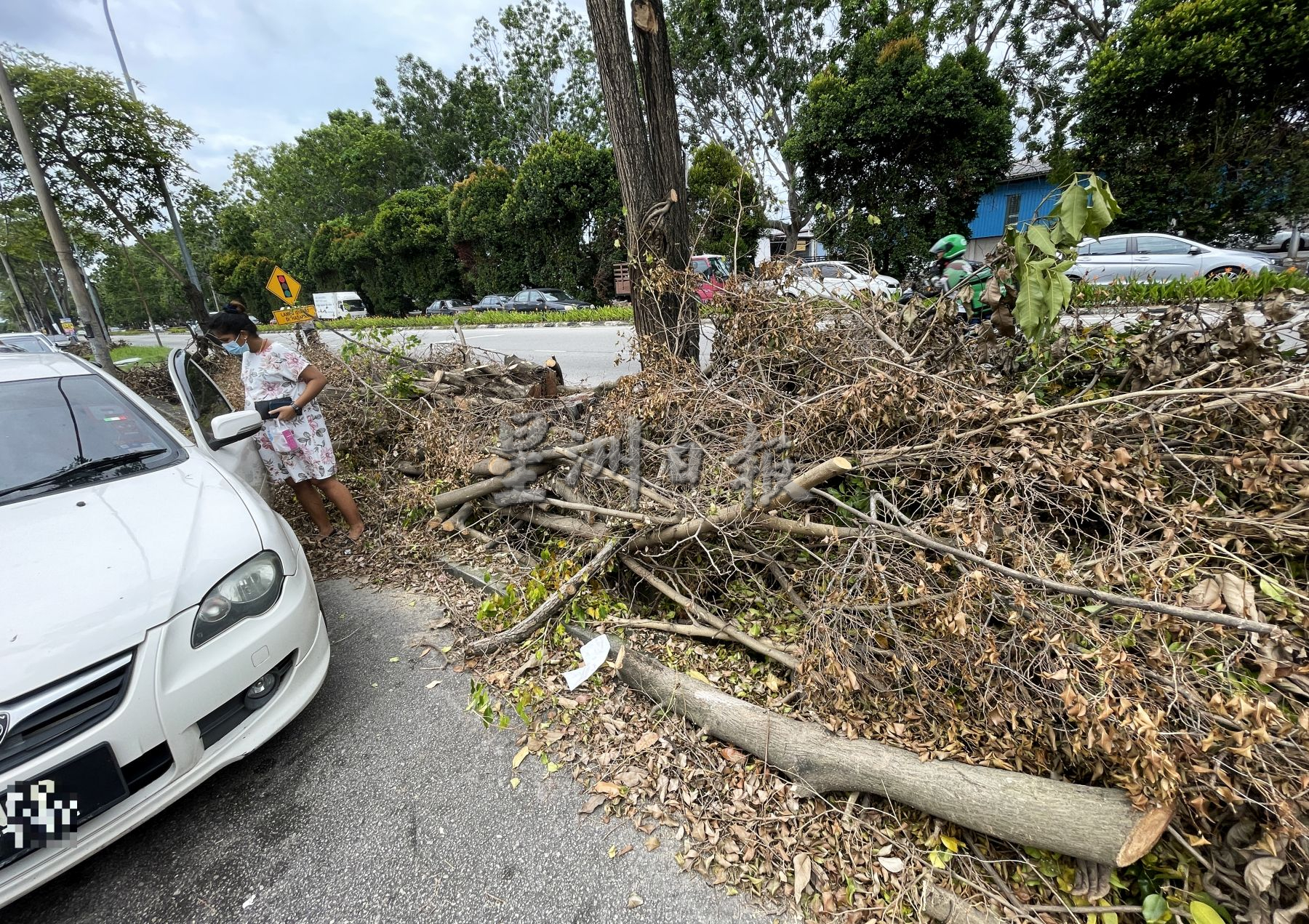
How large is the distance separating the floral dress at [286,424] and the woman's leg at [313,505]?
11cm

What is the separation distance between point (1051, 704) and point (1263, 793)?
47 cm

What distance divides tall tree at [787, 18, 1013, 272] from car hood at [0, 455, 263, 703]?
14002 mm

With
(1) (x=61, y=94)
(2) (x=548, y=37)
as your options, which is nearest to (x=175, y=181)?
(1) (x=61, y=94)

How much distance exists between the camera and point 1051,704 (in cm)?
175

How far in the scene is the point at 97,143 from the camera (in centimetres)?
1295

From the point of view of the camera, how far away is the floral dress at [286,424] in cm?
357

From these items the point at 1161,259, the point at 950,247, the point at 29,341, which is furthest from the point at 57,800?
the point at 1161,259

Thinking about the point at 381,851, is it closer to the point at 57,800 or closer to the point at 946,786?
the point at 57,800

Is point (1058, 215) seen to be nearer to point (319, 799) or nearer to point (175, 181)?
point (319, 799)

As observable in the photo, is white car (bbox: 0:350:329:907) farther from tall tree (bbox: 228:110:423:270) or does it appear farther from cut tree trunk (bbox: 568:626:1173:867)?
tall tree (bbox: 228:110:423:270)

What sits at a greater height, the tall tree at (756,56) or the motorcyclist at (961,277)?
the tall tree at (756,56)

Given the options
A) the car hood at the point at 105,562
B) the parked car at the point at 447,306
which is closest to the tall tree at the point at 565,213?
the parked car at the point at 447,306

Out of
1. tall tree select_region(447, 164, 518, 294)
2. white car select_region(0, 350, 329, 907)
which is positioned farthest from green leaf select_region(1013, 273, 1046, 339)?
tall tree select_region(447, 164, 518, 294)

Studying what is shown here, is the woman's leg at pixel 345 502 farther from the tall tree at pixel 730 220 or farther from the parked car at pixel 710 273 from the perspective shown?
the tall tree at pixel 730 220
